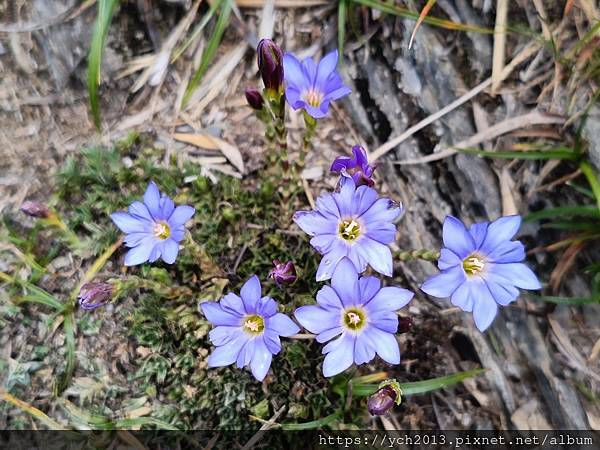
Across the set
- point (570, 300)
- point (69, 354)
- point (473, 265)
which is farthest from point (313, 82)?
point (69, 354)

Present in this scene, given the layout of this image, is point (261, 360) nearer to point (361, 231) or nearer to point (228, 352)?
point (228, 352)

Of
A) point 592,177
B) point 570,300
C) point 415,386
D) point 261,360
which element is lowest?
point 261,360

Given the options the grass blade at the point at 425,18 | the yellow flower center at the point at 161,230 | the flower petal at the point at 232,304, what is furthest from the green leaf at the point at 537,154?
the yellow flower center at the point at 161,230

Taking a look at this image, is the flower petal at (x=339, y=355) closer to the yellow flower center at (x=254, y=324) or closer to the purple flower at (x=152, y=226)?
the yellow flower center at (x=254, y=324)

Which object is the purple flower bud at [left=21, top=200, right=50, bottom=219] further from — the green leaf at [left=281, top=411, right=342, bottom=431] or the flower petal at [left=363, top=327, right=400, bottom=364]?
the flower petal at [left=363, top=327, right=400, bottom=364]

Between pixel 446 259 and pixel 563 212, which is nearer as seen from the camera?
pixel 446 259

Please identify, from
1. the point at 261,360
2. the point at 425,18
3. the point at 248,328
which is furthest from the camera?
the point at 425,18
